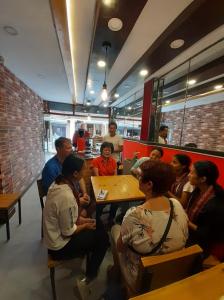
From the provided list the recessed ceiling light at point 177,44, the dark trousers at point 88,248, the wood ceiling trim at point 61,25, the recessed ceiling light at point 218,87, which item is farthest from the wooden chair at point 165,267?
the recessed ceiling light at point 218,87

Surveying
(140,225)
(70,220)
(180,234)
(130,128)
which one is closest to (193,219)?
(180,234)

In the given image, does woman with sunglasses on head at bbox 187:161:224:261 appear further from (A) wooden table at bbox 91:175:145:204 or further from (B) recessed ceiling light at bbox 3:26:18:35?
(B) recessed ceiling light at bbox 3:26:18:35

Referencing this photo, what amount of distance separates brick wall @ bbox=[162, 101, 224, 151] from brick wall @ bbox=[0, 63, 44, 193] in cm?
309

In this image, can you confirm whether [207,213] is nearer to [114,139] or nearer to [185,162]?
[185,162]

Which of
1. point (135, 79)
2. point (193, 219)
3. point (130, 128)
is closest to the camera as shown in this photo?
point (193, 219)

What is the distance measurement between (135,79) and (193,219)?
324 cm

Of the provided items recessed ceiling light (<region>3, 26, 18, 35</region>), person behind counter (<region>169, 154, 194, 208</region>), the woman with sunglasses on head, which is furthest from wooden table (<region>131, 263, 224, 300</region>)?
recessed ceiling light (<region>3, 26, 18, 35</region>)

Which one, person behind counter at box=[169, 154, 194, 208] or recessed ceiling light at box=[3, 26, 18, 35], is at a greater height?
recessed ceiling light at box=[3, 26, 18, 35]

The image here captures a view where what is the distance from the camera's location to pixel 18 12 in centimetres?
158

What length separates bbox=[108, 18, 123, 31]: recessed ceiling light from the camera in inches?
67.9

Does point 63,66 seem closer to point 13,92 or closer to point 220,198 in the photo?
point 13,92

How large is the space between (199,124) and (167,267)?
325cm

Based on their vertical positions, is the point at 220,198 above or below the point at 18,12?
below

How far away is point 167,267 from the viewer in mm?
894
